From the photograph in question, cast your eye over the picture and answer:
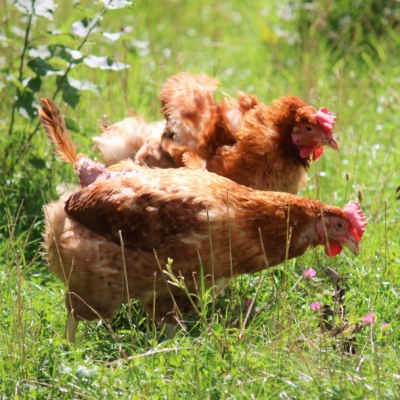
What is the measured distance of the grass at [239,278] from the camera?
326 cm

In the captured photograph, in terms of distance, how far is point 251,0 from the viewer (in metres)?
10.2

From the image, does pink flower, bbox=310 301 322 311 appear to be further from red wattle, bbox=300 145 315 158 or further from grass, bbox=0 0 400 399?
red wattle, bbox=300 145 315 158

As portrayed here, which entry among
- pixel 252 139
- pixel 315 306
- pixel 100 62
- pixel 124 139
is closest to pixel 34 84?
pixel 100 62

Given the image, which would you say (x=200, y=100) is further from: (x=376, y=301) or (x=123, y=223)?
(x=376, y=301)

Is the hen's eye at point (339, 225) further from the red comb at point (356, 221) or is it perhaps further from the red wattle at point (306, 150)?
the red wattle at point (306, 150)

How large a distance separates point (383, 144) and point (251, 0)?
443 cm

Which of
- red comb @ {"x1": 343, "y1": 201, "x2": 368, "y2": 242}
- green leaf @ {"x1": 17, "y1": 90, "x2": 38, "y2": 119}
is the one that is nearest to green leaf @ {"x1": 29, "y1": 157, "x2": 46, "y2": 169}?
green leaf @ {"x1": 17, "y1": 90, "x2": 38, "y2": 119}

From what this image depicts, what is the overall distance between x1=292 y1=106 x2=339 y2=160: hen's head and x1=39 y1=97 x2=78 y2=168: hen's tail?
155cm

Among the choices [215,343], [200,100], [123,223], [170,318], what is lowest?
[170,318]

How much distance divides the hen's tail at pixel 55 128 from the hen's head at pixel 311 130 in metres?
1.55

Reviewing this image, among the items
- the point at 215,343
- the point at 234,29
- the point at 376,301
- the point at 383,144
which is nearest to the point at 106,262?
the point at 215,343

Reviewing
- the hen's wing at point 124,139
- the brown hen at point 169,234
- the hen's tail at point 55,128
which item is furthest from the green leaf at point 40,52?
the brown hen at point 169,234

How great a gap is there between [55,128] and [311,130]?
1.74 m

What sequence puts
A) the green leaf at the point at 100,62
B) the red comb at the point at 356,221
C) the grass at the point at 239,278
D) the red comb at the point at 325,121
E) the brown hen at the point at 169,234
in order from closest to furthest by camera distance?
the grass at the point at 239,278 < the brown hen at the point at 169,234 < the red comb at the point at 356,221 < the red comb at the point at 325,121 < the green leaf at the point at 100,62
